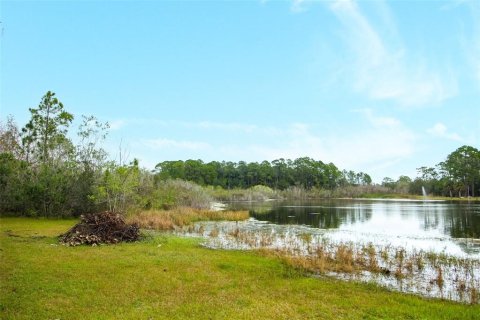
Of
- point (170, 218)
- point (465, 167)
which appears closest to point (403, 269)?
point (170, 218)

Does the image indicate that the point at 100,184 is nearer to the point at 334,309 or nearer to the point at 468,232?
the point at 334,309

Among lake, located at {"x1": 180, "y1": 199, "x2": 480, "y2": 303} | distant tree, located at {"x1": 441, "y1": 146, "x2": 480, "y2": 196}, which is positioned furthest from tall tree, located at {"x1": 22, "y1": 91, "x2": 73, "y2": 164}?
distant tree, located at {"x1": 441, "y1": 146, "x2": 480, "y2": 196}

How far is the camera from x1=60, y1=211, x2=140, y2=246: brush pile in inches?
659

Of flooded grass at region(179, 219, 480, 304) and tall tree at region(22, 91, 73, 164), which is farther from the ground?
tall tree at region(22, 91, 73, 164)

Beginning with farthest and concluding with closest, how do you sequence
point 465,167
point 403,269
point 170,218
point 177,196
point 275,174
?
point 275,174 → point 465,167 → point 177,196 → point 170,218 → point 403,269

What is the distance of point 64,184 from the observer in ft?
102

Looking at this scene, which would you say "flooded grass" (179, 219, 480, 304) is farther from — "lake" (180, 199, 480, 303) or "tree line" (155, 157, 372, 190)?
"tree line" (155, 157, 372, 190)

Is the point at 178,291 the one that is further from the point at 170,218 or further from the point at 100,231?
the point at 170,218

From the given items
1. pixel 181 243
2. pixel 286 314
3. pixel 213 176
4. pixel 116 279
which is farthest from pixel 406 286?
pixel 213 176

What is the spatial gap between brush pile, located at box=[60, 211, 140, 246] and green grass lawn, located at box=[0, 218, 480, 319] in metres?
2.26

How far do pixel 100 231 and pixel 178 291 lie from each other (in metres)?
9.35

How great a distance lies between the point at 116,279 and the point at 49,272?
6.89 ft

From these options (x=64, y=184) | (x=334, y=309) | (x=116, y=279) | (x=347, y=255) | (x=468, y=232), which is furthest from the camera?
(x=64, y=184)

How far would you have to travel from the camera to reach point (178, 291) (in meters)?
9.79
